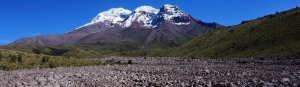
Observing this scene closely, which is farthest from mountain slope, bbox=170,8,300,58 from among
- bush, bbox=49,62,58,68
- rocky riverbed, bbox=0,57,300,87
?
bush, bbox=49,62,58,68

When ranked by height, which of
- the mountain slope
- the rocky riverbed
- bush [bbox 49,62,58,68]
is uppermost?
the mountain slope

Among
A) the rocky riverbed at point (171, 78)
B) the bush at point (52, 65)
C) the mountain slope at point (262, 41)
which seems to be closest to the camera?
the rocky riverbed at point (171, 78)

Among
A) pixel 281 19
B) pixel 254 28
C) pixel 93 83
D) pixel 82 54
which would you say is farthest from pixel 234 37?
pixel 82 54

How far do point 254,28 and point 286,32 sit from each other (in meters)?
19.5

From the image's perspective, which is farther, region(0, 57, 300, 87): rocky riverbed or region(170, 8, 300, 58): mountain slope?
region(170, 8, 300, 58): mountain slope

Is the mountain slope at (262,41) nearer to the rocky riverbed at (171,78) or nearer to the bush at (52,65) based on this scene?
the rocky riverbed at (171,78)

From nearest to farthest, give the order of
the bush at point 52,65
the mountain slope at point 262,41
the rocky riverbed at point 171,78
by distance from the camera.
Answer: the rocky riverbed at point 171,78 → the bush at point 52,65 → the mountain slope at point 262,41

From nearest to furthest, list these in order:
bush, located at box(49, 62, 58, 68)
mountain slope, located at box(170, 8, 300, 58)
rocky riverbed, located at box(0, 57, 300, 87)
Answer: rocky riverbed, located at box(0, 57, 300, 87) → bush, located at box(49, 62, 58, 68) → mountain slope, located at box(170, 8, 300, 58)

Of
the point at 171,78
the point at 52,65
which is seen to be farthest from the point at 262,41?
the point at 171,78

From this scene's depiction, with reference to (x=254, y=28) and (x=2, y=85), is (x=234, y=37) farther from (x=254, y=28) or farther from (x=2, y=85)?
(x=2, y=85)

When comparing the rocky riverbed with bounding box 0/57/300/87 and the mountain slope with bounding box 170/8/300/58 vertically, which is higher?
the mountain slope with bounding box 170/8/300/58

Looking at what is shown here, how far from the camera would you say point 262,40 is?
86.2 m

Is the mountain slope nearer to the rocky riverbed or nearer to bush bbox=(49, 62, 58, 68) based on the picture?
the rocky riverbed

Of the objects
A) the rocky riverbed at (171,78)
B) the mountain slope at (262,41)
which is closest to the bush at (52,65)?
the rocky riverbed at (171,78)
